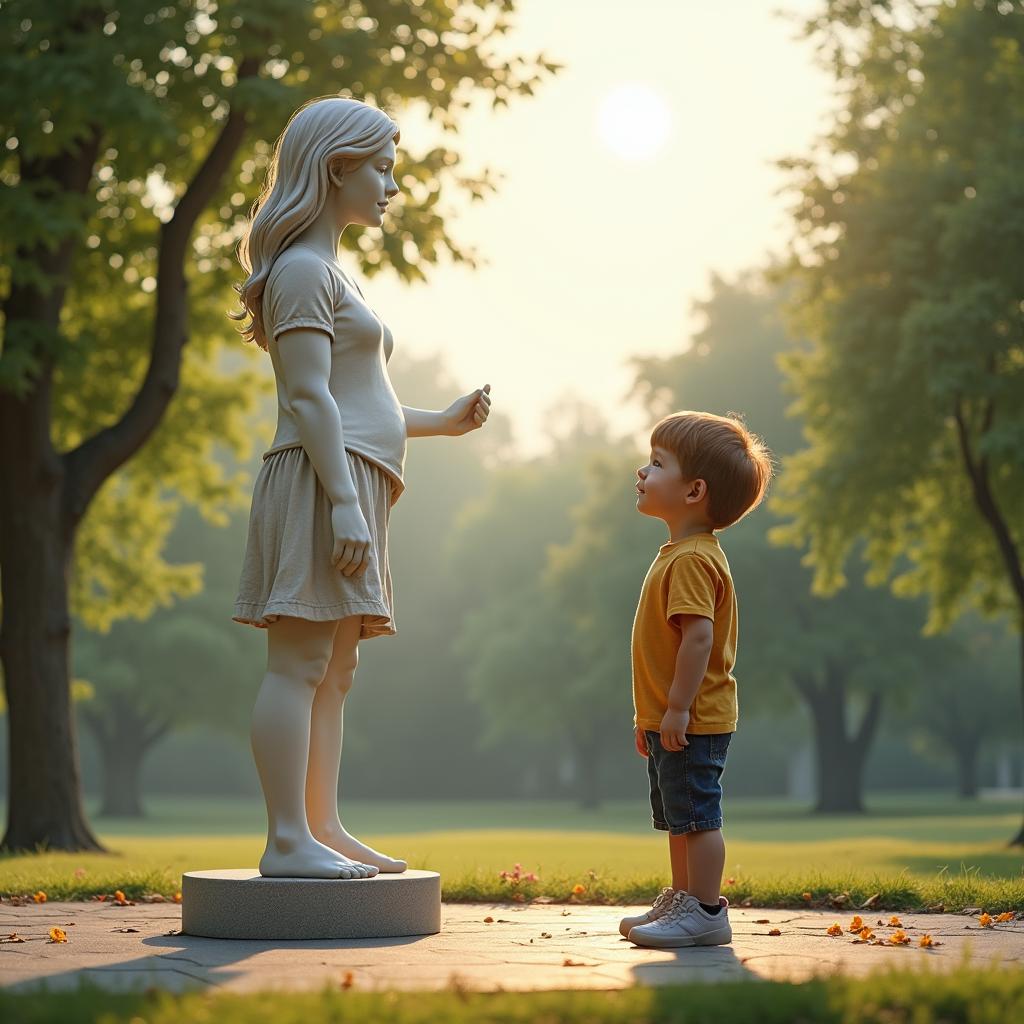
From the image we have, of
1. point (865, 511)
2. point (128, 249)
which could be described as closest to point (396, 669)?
point (865, 511)

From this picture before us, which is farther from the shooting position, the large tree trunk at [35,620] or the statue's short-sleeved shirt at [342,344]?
the large tree trunk at [35,620]

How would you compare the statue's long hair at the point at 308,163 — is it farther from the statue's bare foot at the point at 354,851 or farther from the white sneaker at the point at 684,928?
the white sneaker at the point at 684,928

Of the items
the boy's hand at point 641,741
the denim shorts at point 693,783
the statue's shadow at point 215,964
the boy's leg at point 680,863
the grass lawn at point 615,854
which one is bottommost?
the grass lawn at point 615,854

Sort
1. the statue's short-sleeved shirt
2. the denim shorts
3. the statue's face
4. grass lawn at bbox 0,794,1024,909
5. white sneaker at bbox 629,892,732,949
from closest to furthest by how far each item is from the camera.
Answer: white sneaker at bbox 629,892,732,949, the denim shorts, the statue's short-sleeved shirt, the statue's face, grass lawn at bbox 0,794,1024,909

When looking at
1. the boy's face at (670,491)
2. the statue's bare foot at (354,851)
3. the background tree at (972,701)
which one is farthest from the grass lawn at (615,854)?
the background tree at (972,701)

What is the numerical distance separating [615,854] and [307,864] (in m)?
11.0

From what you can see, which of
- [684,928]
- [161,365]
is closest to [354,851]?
[684,928]

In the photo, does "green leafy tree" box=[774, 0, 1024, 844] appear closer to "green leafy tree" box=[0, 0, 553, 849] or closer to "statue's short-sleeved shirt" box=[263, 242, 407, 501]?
"green leafy tree" box=[0, 0, 553, 849]

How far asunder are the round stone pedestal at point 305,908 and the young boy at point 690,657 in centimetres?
83

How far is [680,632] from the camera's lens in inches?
215

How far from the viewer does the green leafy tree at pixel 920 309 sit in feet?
56.0

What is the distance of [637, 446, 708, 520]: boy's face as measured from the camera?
18.3 ft

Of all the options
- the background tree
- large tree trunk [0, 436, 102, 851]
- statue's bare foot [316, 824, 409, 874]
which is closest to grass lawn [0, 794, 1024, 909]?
large tree trunk [0, 436, 102, 851]

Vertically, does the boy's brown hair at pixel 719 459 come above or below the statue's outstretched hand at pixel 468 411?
below
